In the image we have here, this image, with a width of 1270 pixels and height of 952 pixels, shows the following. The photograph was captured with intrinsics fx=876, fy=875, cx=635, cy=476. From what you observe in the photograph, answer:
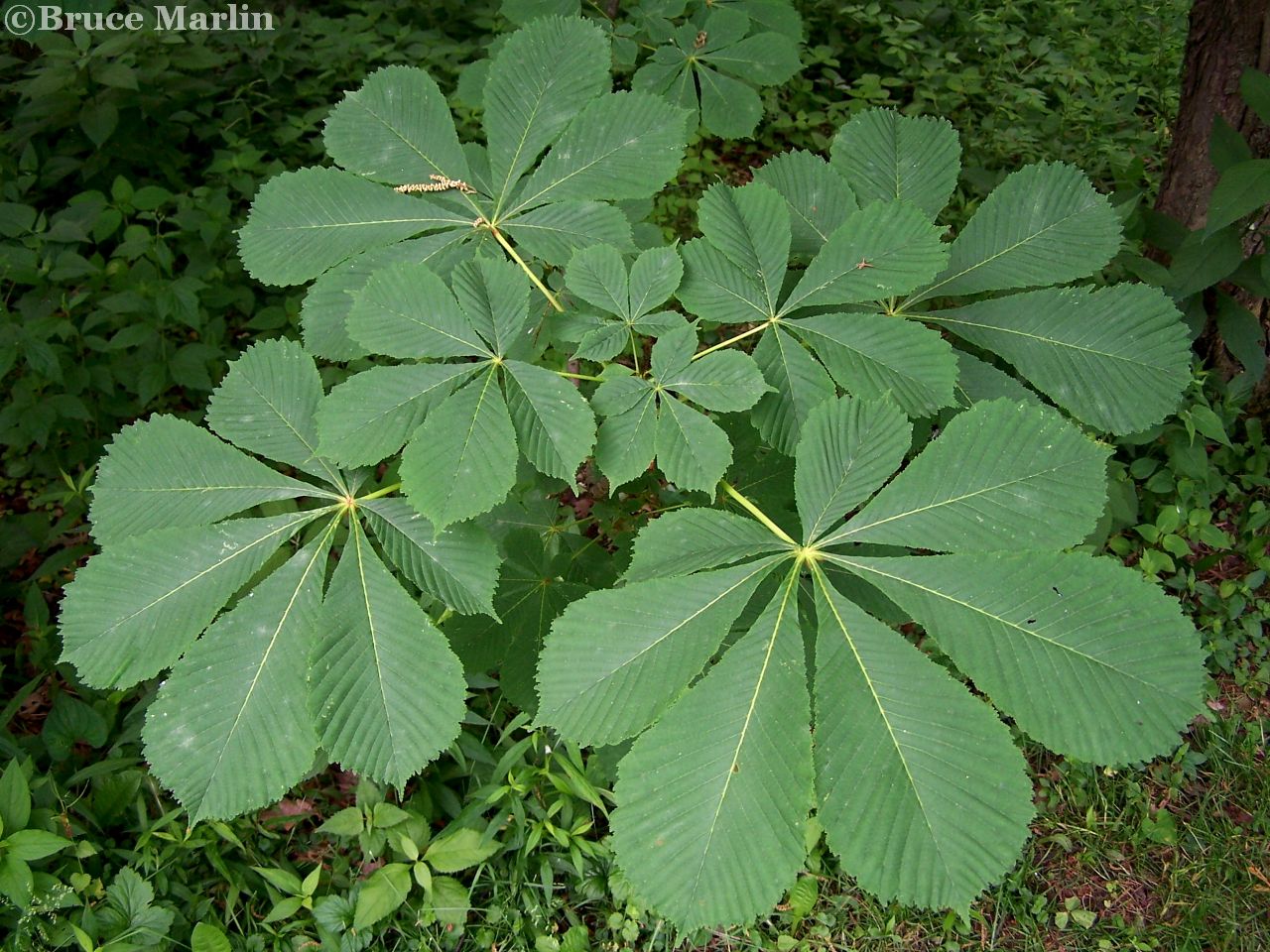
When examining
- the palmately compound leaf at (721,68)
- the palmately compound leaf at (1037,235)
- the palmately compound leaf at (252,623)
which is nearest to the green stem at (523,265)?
the palmately compound leaf at (252,623)

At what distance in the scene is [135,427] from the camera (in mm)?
1237

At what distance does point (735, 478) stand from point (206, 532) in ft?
2.69

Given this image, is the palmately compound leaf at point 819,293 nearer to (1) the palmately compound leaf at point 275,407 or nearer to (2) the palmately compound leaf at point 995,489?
(2) the palmately compound leaf at point 995,489

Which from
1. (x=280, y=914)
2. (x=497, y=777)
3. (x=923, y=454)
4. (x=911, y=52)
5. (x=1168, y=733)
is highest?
(x=911, y=52)

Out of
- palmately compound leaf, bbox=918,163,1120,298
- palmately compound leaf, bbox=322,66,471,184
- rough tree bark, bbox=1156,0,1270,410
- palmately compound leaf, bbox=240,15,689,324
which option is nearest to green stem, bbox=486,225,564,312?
palmately compound leaf, bbox=240,15,689,324

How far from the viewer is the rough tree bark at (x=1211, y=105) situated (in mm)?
2807

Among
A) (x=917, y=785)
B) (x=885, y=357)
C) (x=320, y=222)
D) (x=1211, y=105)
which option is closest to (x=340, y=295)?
(x=320, y=222)

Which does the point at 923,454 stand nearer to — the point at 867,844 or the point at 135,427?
the point at 867,844

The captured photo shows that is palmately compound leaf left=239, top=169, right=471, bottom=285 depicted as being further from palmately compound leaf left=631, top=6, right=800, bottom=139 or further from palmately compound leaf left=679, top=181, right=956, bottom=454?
palmately compound leaf left=631, top=6, right=800, bottom=139

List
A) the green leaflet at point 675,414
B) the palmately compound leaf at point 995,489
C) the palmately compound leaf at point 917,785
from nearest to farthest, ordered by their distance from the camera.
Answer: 1. the palmately compound leaf at point 917,785
2. the palmately compound leaf at point 995,489
3. the green leaflet at point 675,414

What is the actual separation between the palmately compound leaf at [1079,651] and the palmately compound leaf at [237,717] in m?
0.76

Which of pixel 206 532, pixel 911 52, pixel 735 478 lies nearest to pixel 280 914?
pixel 206 532

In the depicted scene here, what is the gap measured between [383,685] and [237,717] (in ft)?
0.58

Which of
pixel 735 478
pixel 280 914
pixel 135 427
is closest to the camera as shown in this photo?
pixel 135 427
